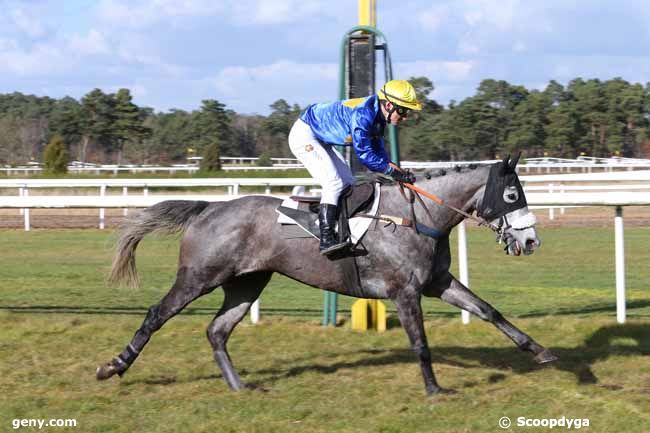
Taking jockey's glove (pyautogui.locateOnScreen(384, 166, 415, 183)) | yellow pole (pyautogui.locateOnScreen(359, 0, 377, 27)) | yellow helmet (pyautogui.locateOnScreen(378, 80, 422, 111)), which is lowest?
jockey's glove (pyautogui.locateOnScreen(384, 166, 415, 183))

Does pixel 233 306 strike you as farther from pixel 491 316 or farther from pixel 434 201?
pixel 491 316

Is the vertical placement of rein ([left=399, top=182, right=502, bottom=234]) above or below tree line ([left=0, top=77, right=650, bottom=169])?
below

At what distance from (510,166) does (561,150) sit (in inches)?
1927

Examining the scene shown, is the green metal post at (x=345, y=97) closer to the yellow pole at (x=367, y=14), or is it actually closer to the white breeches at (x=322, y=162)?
the yellow pole at (x=367, y=14)

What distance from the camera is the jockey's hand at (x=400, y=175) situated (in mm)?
5520

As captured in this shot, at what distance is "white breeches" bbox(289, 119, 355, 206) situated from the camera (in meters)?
5.50

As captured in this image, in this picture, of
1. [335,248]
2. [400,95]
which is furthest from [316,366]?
[400,95]

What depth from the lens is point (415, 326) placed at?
5.43 m

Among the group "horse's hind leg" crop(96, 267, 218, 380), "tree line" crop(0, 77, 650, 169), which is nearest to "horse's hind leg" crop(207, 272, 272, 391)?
"horse's hind leg" crop(96, 267, 218, 380)

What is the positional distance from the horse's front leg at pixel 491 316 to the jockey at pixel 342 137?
2.50ft

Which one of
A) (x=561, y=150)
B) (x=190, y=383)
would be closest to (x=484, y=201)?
(x=190, y=383)

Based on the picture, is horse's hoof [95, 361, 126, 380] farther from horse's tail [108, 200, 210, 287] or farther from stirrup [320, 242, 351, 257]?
stirrup [320, 242, 351, 257]

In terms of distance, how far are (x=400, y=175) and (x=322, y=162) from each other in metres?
0.50

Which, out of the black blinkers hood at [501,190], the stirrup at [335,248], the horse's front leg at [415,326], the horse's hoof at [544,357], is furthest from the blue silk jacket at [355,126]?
the horse's hoof at [544,357]
